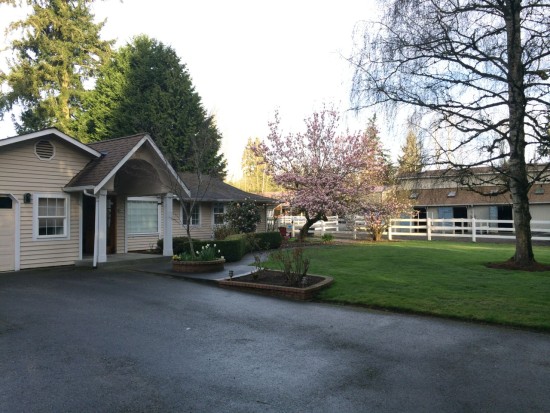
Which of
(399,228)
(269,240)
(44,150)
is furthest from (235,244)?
(399,228)

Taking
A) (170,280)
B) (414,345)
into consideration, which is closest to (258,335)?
(414,345)

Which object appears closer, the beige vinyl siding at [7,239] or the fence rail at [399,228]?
the beige vinyl siding at [7,239]

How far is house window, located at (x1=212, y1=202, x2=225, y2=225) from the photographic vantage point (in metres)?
23.2

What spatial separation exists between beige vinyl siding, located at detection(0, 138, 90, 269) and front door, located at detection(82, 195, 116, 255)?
62.5 inches

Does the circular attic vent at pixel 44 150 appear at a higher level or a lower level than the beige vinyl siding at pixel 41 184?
higher

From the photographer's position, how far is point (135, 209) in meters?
18.7

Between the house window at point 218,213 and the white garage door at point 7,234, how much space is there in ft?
36.8

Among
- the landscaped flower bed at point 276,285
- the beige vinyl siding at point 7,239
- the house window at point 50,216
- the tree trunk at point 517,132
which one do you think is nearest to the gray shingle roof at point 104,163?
the house window at point 50,216

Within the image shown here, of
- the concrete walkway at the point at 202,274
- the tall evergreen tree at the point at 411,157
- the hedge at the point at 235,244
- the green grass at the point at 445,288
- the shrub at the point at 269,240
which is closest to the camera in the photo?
the green grass at the point at 445,288

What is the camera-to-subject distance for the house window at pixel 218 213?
76.1ft

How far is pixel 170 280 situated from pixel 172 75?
96.6 feet

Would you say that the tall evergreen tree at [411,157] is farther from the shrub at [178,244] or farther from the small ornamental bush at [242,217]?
the small ornamental bush at [242,217]

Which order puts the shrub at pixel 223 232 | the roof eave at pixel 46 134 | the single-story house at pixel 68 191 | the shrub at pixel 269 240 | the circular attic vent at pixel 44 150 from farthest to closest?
the shrub at pixel 223 232 → the shrub at pixel 269 240 → the circular attic vent at pixel 44 150 → the single-story house at pixel 68 191 → the roof eave at pixel 46 134

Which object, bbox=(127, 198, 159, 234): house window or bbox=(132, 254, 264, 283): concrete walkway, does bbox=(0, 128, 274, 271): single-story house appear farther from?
bbox=(132, 254, 264, 283): concrete walkway
